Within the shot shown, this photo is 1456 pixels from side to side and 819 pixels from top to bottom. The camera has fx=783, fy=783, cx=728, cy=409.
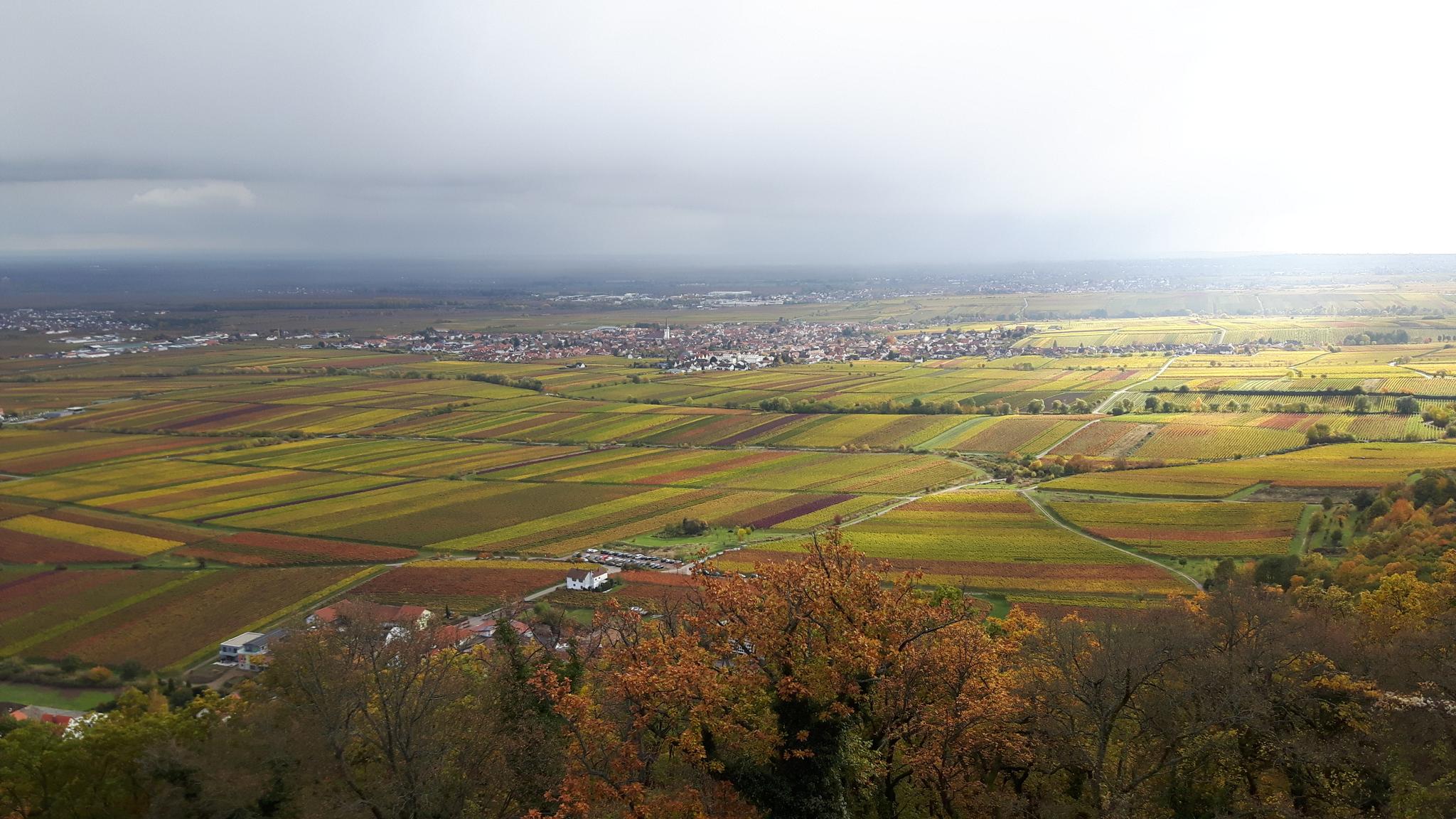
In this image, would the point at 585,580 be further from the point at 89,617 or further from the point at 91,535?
the point at 91,535

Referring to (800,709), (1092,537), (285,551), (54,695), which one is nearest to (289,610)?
(54,695)

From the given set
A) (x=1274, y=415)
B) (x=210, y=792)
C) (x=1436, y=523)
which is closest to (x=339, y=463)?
(x=210, y=792)

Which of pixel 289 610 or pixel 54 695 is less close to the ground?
pixel 289 610

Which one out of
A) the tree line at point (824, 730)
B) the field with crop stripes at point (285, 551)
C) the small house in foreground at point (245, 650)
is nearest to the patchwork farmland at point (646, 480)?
the field with crop stripes at point (285, 551)

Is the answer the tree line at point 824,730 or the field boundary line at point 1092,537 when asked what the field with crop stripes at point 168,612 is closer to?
the tree line at point 824,730

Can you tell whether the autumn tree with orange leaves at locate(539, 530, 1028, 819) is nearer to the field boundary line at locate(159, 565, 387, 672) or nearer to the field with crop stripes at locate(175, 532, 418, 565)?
the field boundary line at locate(159, 565, 387, 672)
